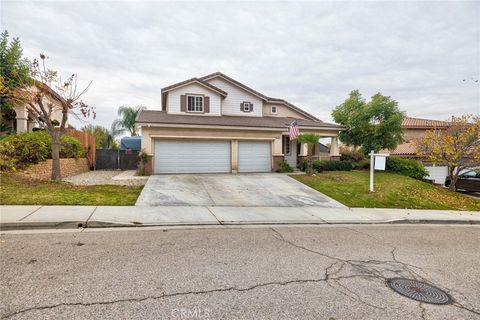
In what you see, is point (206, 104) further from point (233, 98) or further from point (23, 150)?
point (23, 150)

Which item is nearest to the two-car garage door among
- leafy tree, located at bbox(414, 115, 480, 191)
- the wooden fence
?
the wooden fence

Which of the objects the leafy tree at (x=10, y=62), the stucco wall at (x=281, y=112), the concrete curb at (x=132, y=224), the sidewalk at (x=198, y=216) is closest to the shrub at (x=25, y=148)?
the leafy tree at (x=10, y=62)

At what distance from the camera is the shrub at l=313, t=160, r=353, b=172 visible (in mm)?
18781

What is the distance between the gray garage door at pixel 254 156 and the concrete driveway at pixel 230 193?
3088mm

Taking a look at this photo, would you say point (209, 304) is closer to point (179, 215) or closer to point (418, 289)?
point (418, 289)

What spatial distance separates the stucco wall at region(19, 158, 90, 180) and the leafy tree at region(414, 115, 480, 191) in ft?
67.3

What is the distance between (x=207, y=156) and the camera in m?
17.5

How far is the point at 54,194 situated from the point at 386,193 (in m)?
13.7

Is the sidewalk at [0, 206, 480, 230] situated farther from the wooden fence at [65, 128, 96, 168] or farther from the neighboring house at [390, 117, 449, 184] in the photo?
the neighboring house at [390, 117, 449, 184]

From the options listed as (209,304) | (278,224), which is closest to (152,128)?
(278,224)

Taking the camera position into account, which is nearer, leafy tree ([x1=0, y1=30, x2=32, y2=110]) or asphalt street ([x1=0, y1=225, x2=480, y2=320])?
asphalt street ([x1=0, y1=225, x2=480, y2=320])

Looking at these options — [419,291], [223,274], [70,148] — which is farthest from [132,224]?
[70,148]

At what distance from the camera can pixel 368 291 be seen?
150 inches

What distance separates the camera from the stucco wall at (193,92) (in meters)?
19.4
